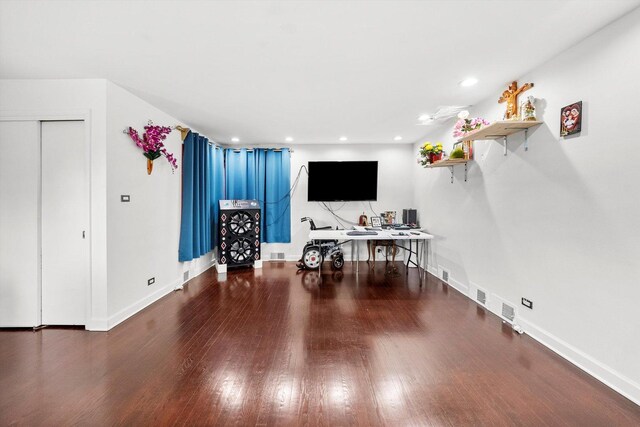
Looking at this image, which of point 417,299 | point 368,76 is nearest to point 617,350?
point 417,299

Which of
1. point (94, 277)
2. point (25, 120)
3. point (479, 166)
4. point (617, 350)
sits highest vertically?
point (25, 120)

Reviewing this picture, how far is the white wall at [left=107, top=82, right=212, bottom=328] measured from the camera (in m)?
2.89

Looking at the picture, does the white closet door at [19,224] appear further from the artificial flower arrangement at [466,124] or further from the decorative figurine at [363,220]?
the decorative figurine at [363,220]

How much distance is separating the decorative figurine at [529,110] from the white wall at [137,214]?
430cm

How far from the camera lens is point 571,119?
7.41ft

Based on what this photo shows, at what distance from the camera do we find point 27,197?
9.21ft

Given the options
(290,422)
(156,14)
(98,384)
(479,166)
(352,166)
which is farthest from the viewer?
(352,166)

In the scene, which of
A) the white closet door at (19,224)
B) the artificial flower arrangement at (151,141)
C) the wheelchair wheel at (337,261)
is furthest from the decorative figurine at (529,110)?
the white closet door at (19,224)

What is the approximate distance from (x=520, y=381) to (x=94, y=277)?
13.3 ft

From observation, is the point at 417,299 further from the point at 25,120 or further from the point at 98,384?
the point at 25,120

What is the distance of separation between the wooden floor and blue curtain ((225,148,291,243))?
269cm

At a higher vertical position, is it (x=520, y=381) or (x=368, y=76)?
(x=368, y=76)

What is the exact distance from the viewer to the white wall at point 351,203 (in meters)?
6.03

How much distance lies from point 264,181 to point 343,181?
69.3 inches
